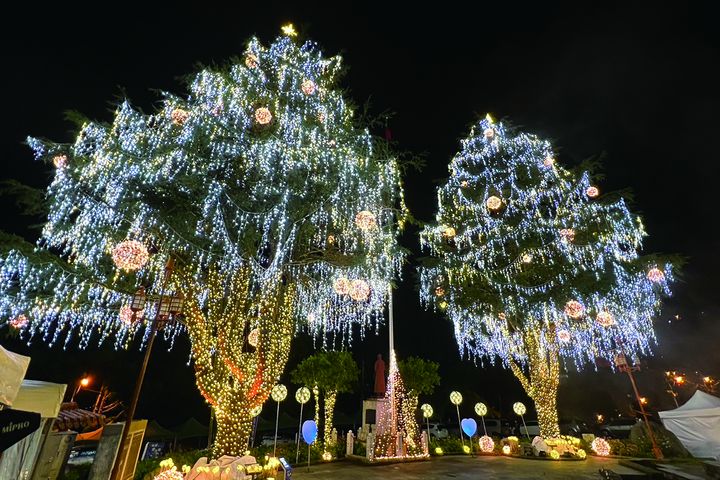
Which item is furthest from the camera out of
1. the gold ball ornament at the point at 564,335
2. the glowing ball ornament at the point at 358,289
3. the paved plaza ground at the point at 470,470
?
the gold ball ornament at the point at 564,335

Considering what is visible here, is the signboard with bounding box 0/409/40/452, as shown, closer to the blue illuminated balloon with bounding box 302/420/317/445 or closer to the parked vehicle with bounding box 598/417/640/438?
the blue illuminated balloon with bounding box 302/420/317/445

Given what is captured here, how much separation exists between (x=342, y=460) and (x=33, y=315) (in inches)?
481

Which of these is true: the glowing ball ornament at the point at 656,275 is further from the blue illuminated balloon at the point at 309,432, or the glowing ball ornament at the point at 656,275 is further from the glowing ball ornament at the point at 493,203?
the blue illuminated balloon at the point at 309,432

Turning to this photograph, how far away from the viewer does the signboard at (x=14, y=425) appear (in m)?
3.75

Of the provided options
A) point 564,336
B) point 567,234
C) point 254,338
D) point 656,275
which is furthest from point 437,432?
point 254,338

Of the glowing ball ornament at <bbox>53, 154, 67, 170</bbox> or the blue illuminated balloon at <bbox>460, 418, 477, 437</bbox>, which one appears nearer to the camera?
the glowing ball ornament at <bbox>53, 154, 67, 170</bbox>

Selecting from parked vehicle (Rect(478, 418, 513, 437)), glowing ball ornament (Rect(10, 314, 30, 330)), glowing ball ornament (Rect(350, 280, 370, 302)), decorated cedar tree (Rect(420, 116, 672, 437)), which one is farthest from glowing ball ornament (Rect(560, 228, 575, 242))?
parked vehicle (Rect(478, 418, 513, 437))

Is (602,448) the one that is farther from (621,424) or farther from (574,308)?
(621,424)

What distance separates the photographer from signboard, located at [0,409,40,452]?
147 inches

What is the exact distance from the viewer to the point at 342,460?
1562 cm

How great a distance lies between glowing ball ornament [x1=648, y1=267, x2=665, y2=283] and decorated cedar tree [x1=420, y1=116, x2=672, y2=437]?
55 millimetres

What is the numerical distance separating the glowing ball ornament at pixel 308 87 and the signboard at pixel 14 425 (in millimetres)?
9733

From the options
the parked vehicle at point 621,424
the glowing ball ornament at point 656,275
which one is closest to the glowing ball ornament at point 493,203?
the glowing ball ornament at point 656,275

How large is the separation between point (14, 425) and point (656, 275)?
19.7 m
